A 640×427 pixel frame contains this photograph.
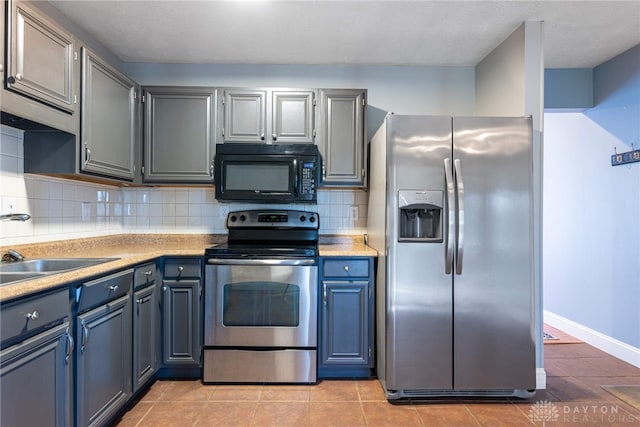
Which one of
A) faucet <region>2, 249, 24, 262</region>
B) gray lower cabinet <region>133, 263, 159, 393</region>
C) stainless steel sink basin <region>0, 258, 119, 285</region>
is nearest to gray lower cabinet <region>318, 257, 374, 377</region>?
gray lower cabinet <region>133, 263, 159, 393</region>

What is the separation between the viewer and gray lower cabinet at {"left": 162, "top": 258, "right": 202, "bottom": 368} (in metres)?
2.38

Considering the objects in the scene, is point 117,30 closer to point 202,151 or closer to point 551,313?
point 202,151

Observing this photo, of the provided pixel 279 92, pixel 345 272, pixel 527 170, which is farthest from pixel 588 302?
pixel 279 92

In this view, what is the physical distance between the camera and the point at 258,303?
7.74 ft

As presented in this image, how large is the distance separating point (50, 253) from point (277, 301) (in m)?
1.40

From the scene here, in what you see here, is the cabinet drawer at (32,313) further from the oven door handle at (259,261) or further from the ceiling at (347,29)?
the ceiling at (347,29)

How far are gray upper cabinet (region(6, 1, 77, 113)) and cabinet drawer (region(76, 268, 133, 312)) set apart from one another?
934 millimetres

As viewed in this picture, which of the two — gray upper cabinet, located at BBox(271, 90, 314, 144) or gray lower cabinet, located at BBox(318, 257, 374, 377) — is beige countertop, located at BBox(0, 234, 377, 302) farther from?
gray upper cabinet, located at BBox(271, 90, 314, 144)

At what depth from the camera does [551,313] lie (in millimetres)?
3701

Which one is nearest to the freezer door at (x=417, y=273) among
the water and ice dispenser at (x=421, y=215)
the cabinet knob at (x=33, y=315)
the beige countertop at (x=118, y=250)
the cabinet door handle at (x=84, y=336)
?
the water and ice dispenser at (x=421, y=215)

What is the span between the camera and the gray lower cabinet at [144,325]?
2.04 meters

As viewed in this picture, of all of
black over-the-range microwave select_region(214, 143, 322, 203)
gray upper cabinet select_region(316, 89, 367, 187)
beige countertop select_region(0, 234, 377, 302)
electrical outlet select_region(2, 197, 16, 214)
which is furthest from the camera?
gray upper cabinet select_region(316, 89, 367, 187)

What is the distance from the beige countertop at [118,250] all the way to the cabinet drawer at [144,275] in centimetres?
5

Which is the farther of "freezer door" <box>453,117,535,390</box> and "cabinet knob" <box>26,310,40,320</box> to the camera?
"freezer door" <box>453,117,535,390</box>
